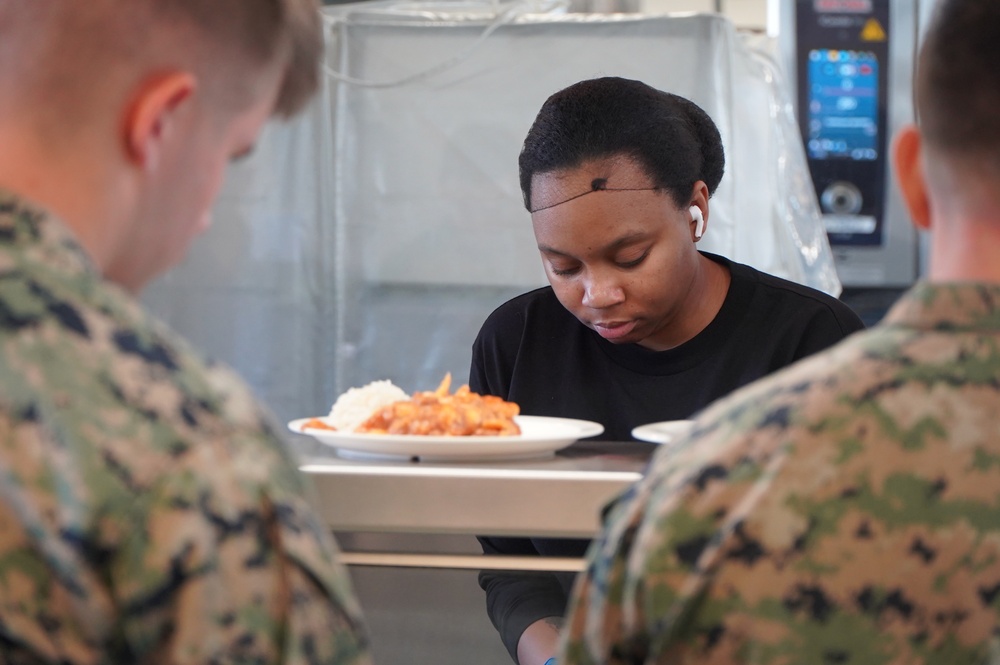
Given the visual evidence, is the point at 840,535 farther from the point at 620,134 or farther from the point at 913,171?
the point at 620,134

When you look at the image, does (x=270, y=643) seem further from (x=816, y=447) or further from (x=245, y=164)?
(x=245, y=164)

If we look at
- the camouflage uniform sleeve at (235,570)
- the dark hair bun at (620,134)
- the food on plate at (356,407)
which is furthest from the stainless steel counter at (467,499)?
the dark hair bun at (620,134)

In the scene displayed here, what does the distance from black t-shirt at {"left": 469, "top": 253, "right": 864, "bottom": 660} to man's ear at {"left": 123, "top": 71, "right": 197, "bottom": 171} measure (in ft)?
3.67

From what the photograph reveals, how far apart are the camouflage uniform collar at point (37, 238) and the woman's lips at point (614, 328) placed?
1111 millimetres

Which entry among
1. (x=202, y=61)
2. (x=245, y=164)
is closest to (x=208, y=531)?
(x=202, y=61)

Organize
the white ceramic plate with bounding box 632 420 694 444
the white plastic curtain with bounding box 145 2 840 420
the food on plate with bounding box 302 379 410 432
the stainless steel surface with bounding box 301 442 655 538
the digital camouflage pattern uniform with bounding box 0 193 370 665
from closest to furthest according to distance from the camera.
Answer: the digital camouflage pattern uniform with bounding box 0 193 370 665
the stainless steel surface with bounding box 301 442 655 538
the white ceramic plate with bounding box 632 420 694 444
the food on plate with bounding box 302 379 410 432
the white plastic curtain with bounding box 145 2 840 420

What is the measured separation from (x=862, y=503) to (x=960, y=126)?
0.75ft

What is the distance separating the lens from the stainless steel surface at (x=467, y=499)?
0.93 metres

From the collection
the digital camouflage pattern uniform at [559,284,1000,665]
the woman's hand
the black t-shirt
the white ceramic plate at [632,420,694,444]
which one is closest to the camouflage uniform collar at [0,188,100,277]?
the digital camouflage pattern uniform at [559,284,1000,665]

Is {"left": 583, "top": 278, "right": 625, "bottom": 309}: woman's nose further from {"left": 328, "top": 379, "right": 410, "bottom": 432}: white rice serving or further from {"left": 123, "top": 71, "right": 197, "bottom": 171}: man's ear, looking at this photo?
{"left": 123, "top": 71, "right": 197, "bottom": 171}: man's ear

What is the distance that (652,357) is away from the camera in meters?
1.71

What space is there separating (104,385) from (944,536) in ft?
1.43

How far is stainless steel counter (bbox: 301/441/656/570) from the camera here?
0.93m

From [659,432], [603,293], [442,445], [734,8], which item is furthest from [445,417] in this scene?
[734,8]
